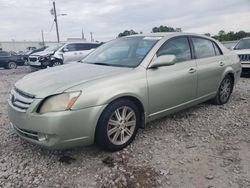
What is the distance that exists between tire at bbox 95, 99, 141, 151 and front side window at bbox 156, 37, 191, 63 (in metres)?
1.02

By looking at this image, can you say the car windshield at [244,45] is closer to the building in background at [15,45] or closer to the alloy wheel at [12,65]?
the alloy wheel at [12,65]

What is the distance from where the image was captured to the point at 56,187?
267 cm

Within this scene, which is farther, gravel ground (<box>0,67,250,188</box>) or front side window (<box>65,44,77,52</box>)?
front side window (<box>65,44,77,52</box>)

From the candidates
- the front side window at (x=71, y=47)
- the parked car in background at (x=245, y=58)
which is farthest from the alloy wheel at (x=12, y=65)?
the parked car in background at (x=245, y=58)

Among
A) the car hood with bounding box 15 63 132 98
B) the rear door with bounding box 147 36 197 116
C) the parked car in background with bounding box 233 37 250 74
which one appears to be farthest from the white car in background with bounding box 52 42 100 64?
the car hood with bounding box 15 63 132 98

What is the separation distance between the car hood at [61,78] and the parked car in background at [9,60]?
14.9 metres

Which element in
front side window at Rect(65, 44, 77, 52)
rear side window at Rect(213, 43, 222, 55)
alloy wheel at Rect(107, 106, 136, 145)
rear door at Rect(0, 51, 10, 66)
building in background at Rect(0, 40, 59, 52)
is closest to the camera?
alloy wheel at Rect(107, 106, 136, 145)

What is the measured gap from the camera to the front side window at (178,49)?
3.99 metres

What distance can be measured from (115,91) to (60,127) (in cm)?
79

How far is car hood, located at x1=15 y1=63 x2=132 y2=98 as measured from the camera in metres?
2.99

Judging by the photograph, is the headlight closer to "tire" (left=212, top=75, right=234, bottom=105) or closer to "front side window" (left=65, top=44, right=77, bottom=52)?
"tire" (left=212, top=75, right=234, bottom=105)

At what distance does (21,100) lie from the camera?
122 inches

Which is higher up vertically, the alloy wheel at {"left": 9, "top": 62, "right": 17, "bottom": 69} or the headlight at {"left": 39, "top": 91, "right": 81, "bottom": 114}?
the headlight at {"left": 39, "top": 91, "right": 81, "bottom": 114}

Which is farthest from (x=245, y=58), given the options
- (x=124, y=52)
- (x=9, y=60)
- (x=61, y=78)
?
(x=9, y=60)
